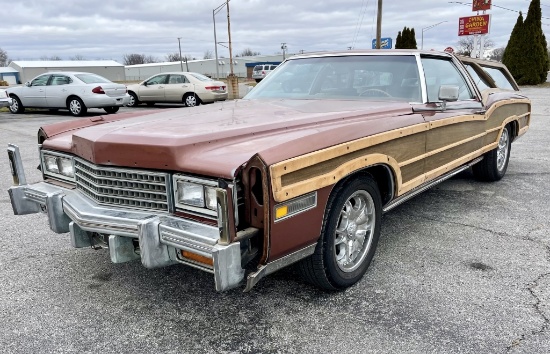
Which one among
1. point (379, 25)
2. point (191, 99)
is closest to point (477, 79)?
point (191, 99)

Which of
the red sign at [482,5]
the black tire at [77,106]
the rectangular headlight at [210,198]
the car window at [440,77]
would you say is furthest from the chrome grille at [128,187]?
the red sign at [482,5]

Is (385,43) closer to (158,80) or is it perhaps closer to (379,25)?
(379,25)

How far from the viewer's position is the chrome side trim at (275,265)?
7.29 feet

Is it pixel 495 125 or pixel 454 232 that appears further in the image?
pixel 495 125

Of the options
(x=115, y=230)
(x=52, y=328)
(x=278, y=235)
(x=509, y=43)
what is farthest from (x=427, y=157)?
(x=509, y=43)

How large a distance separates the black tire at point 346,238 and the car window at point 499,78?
Result: 13.0 ft

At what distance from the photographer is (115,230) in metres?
2.50

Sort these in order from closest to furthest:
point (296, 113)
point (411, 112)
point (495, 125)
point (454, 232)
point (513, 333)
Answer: point (513, 333)
point (296, 113)
point (411, 112)
point (454, 232)
point (495, 125)

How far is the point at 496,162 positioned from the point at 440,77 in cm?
184

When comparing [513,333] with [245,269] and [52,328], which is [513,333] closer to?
[245,269]

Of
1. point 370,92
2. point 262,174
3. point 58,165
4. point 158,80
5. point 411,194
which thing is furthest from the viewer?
point 158,80

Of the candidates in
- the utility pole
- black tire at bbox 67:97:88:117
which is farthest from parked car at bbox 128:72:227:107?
the utility pole

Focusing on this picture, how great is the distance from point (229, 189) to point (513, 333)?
5.76ft

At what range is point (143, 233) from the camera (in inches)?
92.4
